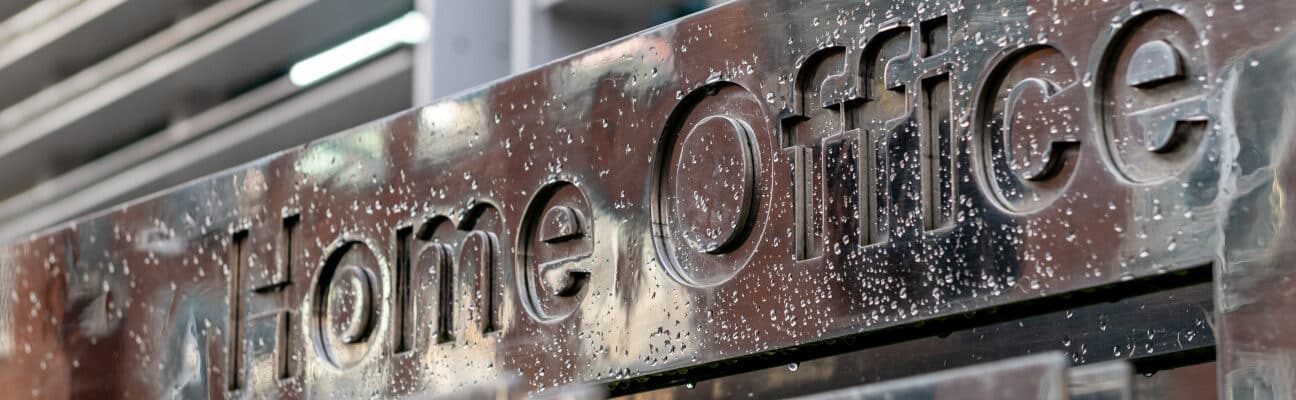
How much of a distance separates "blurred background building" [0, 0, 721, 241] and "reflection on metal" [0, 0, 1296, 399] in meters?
2.75

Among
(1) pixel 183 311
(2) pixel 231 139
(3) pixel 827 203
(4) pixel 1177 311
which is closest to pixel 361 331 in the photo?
(1) pixel 183 311

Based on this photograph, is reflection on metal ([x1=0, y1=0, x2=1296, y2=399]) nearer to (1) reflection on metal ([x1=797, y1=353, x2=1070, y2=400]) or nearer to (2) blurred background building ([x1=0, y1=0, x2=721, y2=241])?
(1) reflection on metal ([x1=797, y1=353, x2=1070, y2=400])

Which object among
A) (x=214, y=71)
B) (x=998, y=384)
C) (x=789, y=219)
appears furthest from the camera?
(x=214, y=71)

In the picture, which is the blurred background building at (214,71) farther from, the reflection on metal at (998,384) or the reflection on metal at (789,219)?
the reflection on metal at (998,384)

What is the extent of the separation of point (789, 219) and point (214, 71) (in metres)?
6.48

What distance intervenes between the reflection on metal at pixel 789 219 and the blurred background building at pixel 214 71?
9.02 feet

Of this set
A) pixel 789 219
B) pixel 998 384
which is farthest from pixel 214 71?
pixel 998 384

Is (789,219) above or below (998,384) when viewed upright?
above

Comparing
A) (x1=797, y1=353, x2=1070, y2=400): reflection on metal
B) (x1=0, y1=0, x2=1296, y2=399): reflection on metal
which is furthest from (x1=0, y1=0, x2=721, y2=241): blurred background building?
(x1=797, y1=353, x2=1070, y2=400): reflection on metal

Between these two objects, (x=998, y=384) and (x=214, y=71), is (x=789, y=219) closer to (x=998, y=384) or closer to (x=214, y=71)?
(x=998, y=384)

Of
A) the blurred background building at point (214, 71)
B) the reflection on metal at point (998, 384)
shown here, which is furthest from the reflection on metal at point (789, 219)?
the blurred background building at point (214, 71)

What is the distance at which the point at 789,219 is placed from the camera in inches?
101

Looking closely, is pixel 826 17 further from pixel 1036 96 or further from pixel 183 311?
pixel 183 311

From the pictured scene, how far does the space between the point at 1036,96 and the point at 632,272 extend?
725 mm
